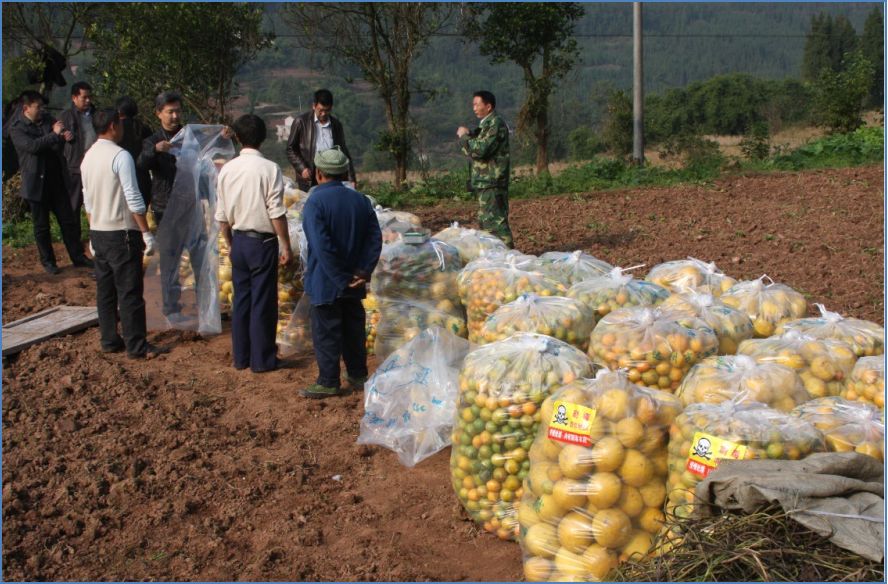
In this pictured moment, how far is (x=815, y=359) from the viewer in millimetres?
3930

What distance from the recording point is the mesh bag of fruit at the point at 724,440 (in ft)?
10.2

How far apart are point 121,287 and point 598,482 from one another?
4.29 metres

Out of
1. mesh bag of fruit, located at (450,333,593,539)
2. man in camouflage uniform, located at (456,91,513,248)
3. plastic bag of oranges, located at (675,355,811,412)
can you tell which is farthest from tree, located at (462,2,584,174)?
plastic bag of oranges, located at (675,355,811,412)

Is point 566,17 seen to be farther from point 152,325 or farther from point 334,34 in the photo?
point 152,325

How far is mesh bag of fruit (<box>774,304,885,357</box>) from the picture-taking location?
4141mm

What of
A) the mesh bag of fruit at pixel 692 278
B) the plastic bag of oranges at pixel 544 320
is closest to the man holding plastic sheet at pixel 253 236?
the plastic bag of oranges at pixel 544 320

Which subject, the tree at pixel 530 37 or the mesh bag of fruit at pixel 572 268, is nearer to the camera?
the mesh bag of fruit at pixel 572 268

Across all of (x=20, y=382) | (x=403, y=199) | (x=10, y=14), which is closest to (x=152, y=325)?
(x=20, y=382)

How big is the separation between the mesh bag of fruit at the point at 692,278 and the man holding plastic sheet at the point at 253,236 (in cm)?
243

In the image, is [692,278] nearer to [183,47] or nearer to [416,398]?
[416,398]

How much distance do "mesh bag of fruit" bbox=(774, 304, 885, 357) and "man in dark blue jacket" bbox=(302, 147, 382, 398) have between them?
244 cm

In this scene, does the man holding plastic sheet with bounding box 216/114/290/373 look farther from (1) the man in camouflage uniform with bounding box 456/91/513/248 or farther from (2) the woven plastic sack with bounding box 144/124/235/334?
(1) the man in camouflage uniform with bounding box 456/91/513/248

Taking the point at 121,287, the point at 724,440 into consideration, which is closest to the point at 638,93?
the point at 121,287

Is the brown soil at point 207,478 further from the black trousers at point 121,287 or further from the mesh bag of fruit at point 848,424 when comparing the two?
the mesh bag of fruit at point 848,424
